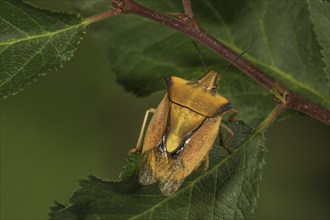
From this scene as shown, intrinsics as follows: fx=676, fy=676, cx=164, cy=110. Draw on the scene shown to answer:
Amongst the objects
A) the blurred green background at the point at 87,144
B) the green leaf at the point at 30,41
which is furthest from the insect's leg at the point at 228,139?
the blurred green background at the point at 87,144

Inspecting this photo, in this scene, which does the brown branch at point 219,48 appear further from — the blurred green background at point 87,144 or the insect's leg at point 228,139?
the blurred green background at point 87,144

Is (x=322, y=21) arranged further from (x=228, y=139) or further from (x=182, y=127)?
(x=182, y=127)

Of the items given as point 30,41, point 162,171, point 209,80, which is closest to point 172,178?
point 162,171

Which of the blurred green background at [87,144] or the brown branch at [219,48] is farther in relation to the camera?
the blurred green background at [87,144]

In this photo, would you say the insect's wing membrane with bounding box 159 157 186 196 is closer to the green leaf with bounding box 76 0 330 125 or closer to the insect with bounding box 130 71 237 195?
the insect with bounding box 130 71 237 195

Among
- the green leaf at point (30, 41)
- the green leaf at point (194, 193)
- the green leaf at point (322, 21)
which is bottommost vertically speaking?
the green leaf at point (194, 193)

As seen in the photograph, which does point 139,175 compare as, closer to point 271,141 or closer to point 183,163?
point 183,163
